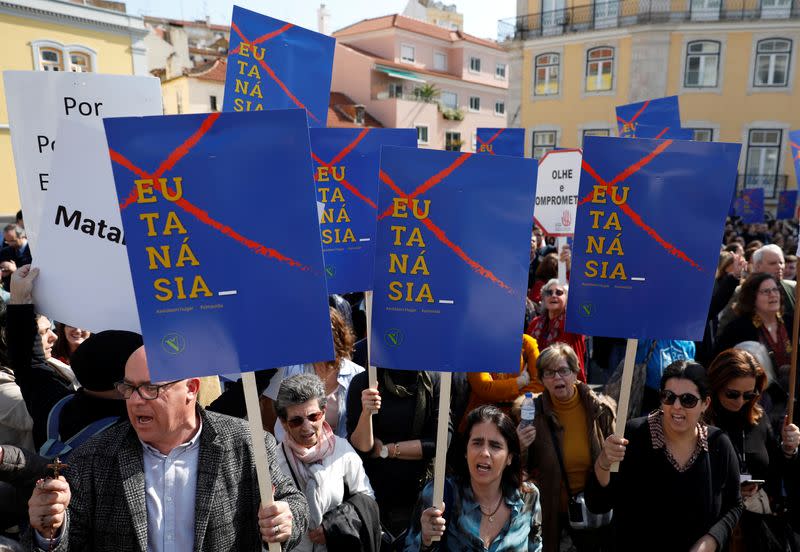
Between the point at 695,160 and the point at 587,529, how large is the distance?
1.85 metres

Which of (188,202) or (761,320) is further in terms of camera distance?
(761,320)

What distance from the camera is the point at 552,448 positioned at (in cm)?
316

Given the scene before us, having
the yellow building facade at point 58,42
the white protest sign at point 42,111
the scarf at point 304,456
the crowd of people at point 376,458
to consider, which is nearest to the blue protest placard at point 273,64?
the white protest sign at point 42,111

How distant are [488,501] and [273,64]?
3.29 metres

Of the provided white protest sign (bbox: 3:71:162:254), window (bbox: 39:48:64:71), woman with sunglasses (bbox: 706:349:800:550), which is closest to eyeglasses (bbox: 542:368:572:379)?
woman with sunglasses (bbox: 706:349:800:550)

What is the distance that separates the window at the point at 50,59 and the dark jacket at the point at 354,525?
830 inches

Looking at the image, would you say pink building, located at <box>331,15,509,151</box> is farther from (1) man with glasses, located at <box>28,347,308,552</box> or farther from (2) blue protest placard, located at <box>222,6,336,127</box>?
(1) man with glasses, located at <box>28,347,308,552</box>

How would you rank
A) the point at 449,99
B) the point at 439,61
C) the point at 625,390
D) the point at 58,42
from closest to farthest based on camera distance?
the point at 625,390 → the point at 58,42 → the point at 449,99 → the point at 439,61

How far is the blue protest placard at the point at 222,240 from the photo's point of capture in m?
1.89

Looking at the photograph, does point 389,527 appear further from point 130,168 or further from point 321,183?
point 130,168

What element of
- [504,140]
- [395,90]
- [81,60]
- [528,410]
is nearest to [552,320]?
[528,410]

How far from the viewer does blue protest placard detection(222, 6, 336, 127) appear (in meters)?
4.19

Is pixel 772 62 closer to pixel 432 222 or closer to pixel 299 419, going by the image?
pixel 432 222

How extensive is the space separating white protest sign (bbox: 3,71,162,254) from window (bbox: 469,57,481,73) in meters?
41.4
